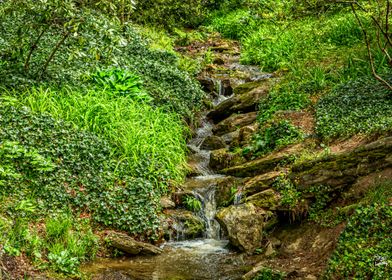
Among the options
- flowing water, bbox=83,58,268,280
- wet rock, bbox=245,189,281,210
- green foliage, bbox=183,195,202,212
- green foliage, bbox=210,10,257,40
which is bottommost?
flowing water, bbox=83,58,268,280

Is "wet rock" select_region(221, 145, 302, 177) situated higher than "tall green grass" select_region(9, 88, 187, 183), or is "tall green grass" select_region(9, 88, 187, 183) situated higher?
"tall green grass" select_region(9, 88, 187, 183)

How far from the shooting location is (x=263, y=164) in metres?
8.99

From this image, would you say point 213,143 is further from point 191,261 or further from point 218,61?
point 218,61

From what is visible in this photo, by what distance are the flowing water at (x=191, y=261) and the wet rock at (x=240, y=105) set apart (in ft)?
13.1

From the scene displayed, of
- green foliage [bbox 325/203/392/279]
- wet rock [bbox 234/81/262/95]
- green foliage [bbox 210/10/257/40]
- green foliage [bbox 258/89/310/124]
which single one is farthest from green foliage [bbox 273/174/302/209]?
green foliage [bbox 210/10/257/40]

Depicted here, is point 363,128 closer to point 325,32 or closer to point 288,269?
point 288,269

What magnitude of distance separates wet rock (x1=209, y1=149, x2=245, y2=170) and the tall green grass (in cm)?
65

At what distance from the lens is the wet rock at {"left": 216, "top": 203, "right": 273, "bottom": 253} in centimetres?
719

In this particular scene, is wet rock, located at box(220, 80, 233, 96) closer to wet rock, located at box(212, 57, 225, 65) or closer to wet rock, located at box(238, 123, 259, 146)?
wet rock, located at box(212, 57, 225, 65)

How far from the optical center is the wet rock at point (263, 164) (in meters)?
8.78

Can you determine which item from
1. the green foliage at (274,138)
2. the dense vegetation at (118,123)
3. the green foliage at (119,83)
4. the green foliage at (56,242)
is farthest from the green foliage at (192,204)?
the green foliage at (119,83)

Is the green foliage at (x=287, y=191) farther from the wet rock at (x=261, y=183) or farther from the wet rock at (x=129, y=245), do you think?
the wet rock at (x=129, y=245)

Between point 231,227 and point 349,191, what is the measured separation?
6.17ft

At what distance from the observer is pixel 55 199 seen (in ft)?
23.8
